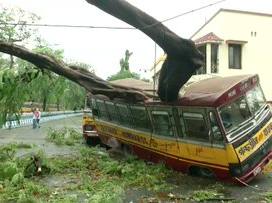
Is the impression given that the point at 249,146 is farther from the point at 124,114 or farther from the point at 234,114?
the point at 124,114

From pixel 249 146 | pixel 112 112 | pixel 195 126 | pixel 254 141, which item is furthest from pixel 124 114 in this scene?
pixel 249 146

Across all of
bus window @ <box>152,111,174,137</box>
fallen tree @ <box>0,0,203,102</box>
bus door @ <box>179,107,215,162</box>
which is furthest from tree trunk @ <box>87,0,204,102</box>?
bus door @ <box>179,107,215,162</box>

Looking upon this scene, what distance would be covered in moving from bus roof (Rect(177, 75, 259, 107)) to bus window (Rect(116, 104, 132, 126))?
13.7 feet

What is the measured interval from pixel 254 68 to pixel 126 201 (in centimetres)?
2269

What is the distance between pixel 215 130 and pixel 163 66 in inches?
101

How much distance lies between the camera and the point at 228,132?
12.9 meters

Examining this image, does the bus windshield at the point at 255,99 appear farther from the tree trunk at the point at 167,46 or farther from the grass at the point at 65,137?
the grass at the point at 65,137

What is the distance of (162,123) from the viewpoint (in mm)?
A: 15648

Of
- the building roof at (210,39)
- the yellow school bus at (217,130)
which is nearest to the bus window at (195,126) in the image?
the yellow school bus at (217,130)

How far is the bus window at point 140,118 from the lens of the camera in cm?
1683

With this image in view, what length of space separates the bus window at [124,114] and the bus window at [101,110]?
184cm

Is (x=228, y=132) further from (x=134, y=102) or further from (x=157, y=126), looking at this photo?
(x=134, y=102)

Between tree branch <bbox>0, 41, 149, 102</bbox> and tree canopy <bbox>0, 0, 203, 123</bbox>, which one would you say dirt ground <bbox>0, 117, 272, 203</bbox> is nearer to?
tree canopy <bbox>0, 0, 203, 123</bbox>

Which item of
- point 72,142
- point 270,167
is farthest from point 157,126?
point 72,142
